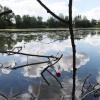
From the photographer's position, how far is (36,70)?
56.5 ft

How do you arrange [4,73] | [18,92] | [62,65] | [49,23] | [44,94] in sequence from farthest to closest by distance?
[49,23], [62,65], [4,73], [18,92], [44,94]

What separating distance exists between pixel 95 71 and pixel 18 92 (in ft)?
19.8

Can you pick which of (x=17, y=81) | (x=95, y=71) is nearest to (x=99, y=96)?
(x=17, y=81)

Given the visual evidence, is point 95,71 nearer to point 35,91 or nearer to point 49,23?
point 35,91

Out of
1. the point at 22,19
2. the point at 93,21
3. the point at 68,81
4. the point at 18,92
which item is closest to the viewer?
the point at 18,92

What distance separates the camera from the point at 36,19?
130750 mm

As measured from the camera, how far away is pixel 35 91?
12.3 m

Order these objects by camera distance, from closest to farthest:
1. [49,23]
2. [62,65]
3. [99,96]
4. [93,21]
Answer: [99,96], [62,65], [49,23], [93,21]

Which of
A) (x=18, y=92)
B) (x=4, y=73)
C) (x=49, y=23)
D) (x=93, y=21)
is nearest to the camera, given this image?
(x=18, y=92)

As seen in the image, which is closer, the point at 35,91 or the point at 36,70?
the point at 35,91

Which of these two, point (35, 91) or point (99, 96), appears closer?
point (99, 96)

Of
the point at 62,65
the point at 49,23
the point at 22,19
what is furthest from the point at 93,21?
the point at 62,65

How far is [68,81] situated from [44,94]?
109 inches

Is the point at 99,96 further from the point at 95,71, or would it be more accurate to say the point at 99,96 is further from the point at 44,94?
the point at 95,71
